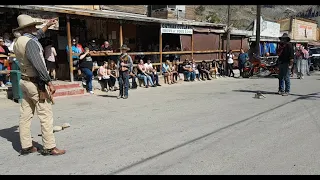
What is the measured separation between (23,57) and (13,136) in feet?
6.43

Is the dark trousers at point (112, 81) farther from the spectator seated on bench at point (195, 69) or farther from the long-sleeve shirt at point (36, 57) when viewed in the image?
the long-sleeve shirt at point (36, 57)

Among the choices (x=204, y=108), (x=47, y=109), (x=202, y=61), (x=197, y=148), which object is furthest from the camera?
(x=202, y=61)

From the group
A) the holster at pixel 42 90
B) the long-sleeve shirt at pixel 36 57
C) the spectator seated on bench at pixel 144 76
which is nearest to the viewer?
the long-sleeve shirt at pixel 36 57

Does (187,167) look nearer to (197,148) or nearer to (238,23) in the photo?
(197,148)

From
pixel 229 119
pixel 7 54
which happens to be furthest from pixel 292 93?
pixel 7 54

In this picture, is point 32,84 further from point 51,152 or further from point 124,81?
point 124,81

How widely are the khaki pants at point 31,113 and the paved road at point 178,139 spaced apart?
0.84 ft

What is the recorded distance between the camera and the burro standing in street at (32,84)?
14.3 feet

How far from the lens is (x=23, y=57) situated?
443 cm

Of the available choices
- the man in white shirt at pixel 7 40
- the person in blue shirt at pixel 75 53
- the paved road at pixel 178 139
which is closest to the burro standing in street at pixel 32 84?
the paved road at pixel 178 139

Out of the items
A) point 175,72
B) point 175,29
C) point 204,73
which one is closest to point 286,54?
point 175,72
